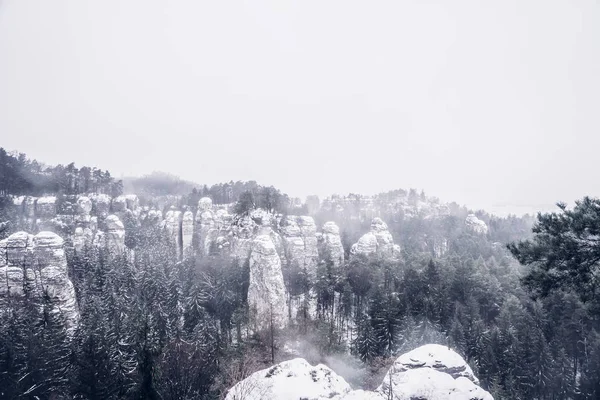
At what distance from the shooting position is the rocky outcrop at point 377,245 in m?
58.8

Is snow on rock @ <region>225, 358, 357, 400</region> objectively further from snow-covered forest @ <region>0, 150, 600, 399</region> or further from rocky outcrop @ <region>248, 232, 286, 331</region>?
rocky outcrop @ <region>248, 232, 286, 331</region>

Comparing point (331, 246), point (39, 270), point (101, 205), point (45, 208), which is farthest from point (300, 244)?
point (45, 208)

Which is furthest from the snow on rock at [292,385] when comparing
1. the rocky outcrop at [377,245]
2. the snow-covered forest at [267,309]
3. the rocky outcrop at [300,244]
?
the rocky outcrop at [377,245]

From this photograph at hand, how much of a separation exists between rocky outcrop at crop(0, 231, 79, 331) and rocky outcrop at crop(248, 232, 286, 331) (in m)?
18.3

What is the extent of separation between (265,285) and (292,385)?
72.7 ft

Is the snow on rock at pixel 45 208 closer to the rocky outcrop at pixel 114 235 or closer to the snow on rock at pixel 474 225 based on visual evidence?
the rocky outcrop at pixel 114 235

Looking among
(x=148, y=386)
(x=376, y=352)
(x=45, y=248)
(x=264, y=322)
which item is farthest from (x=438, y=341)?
(x=45, y=248)

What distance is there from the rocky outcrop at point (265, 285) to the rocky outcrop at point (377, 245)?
21439mm

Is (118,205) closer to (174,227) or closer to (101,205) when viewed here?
(101,205)

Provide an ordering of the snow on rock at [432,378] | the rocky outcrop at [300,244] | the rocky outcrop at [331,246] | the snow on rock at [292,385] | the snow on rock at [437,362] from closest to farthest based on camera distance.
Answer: the snow on rock at [292,385] → the snow on rock at [432,378] → the snow on rock at [437,362] → the rocky outcrop at [300,244] → the rocky outcrop at [331,246]

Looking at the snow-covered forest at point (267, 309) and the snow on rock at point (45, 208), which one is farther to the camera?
the snow on rock at point (45, 208)

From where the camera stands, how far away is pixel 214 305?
39.1 metres

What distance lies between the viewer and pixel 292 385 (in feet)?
56.2

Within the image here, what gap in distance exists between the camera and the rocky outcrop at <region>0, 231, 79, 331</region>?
27.3m
